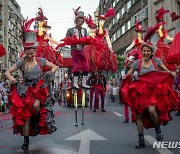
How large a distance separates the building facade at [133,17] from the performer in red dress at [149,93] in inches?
794

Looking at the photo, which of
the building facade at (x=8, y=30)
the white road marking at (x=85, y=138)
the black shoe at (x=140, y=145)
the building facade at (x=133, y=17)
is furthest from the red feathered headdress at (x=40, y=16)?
the building facade at (x=8, y=30)

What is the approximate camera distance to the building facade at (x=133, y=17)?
31.3 m

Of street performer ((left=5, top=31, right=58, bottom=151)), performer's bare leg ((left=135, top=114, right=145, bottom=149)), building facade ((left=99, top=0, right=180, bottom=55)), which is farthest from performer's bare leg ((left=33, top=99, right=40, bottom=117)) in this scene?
building facade ((left=99, top=0, right=180, bottom=55))

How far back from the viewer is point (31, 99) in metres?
6.12

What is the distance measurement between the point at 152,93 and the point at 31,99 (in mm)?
1900

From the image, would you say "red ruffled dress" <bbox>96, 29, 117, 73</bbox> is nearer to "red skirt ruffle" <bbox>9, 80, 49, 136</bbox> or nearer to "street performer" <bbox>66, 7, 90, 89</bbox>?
"street performer" <bbox>66, 7, 90, 89</bbox>

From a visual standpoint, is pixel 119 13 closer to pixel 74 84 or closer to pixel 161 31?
pixel 161 31

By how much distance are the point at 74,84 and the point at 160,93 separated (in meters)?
4.07

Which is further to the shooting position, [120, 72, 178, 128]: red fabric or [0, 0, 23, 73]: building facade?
[0, 0, 23, 73]: building facade

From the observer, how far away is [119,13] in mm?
55312

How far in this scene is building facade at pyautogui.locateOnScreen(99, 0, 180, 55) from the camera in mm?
31281

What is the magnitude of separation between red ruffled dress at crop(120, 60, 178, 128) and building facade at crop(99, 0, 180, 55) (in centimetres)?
2027

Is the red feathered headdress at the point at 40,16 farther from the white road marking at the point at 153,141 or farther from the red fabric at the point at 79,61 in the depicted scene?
the white road marking at the point at 153,141

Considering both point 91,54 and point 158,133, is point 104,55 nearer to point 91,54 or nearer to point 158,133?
point 91,54
